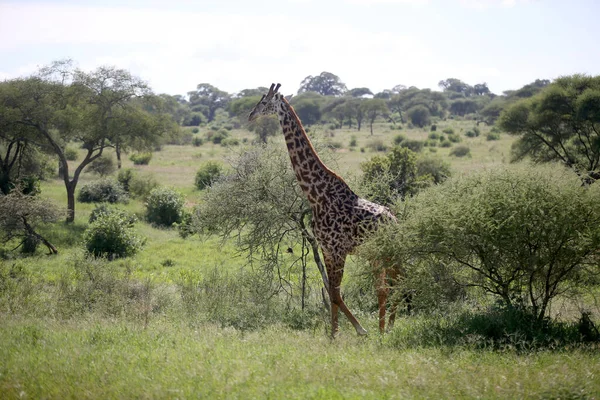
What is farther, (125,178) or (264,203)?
(125,178)

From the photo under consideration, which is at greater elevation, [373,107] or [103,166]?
[373,107]

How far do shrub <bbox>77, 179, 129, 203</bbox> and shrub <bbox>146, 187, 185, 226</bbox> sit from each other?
388 centimetres

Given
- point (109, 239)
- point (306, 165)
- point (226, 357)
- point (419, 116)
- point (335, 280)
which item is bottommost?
point (109, 239)

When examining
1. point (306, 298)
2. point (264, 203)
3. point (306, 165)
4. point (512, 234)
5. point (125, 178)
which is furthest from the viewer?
point (125, 178)

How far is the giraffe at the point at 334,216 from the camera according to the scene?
10.3m

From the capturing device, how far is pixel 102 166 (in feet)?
118

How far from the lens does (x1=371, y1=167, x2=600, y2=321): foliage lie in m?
8.86

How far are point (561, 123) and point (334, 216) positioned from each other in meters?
23.8

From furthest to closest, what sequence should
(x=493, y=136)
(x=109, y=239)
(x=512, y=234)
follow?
(x=493, y=136) < (x=109, y=239) < (x=512, y=234)

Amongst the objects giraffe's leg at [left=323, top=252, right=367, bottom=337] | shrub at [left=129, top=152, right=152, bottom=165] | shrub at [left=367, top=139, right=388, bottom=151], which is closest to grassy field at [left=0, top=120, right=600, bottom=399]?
giraffe's leg at [left=323, top=252, right=367, bottom=337]

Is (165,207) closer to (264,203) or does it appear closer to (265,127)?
(265,127)

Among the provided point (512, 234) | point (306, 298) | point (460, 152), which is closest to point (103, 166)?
point (460, 152)

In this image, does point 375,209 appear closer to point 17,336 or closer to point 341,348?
point 341,348

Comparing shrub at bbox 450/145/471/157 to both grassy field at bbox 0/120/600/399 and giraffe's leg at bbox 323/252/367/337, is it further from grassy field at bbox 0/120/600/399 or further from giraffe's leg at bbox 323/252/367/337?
giraffe's leg at bbox 323/252/367/337
